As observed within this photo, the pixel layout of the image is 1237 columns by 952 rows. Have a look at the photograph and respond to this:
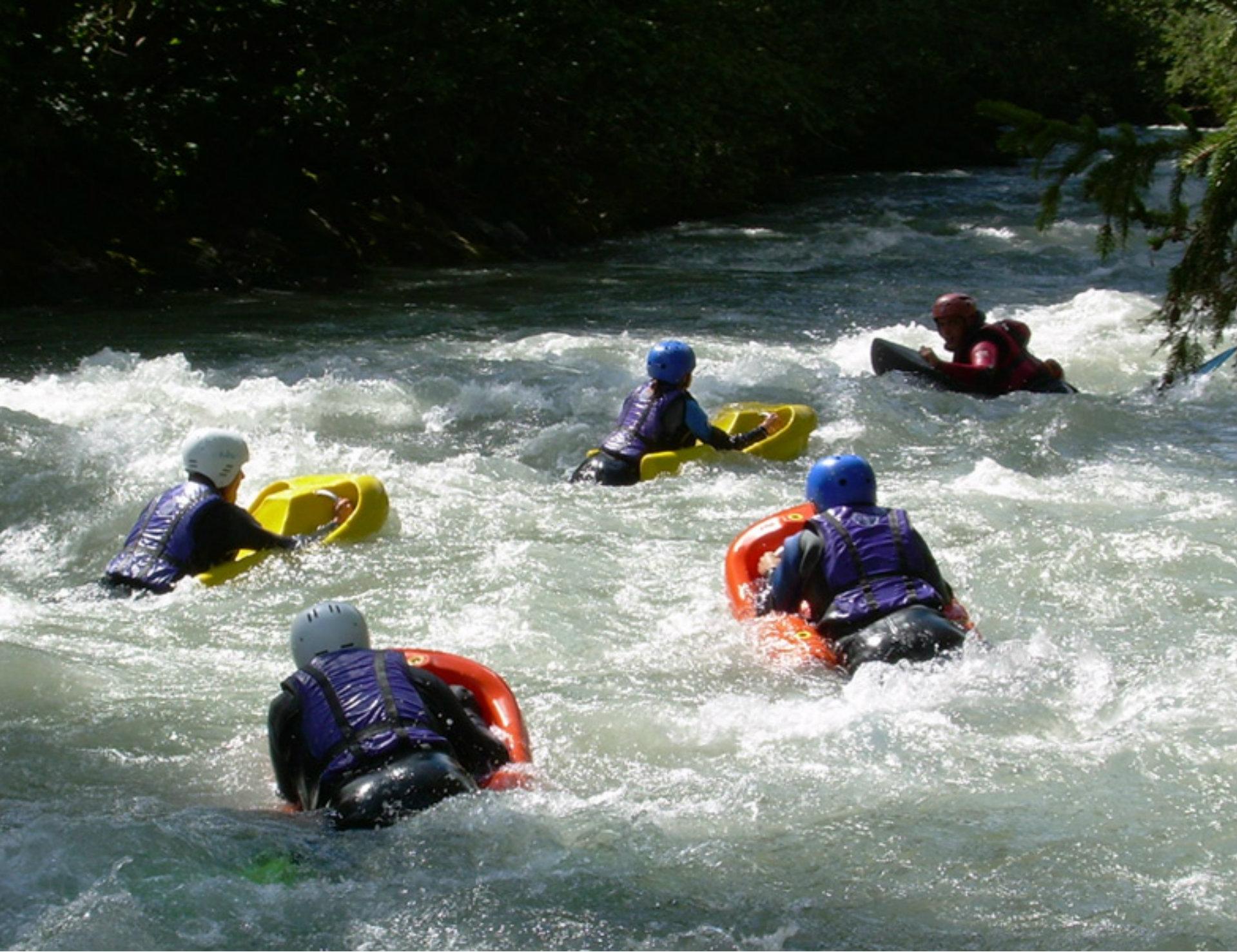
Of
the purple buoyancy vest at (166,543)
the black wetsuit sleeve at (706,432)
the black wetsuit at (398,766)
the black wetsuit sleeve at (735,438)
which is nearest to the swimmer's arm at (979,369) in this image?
the black wetsuit sleeve at (735,438)

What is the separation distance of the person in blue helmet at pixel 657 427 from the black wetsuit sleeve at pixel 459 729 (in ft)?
13.1

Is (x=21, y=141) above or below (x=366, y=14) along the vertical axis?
below

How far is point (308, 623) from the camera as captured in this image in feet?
15.1

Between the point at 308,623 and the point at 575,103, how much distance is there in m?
13.7

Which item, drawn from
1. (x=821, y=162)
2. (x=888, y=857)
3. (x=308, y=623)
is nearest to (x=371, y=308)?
(x=308, y=623)

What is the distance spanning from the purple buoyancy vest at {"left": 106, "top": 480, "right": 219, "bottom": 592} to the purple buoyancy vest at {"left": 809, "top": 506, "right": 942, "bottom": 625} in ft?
8.87

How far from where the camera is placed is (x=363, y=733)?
4.24 m

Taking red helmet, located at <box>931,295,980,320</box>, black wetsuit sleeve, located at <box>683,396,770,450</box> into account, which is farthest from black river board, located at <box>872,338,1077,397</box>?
black wetsuit sleeve, located at <box>683,396,770,450</box>

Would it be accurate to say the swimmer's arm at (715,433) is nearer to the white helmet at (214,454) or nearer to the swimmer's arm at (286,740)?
the white helmet at (214,454)

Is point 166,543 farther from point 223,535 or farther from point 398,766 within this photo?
point 398,766

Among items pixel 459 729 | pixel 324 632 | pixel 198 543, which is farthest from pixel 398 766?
pixel 198 543

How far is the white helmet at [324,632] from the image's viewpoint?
15.0 ft

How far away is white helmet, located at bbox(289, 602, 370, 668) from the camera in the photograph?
4.59m

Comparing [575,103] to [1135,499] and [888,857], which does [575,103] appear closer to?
[1135,499]
